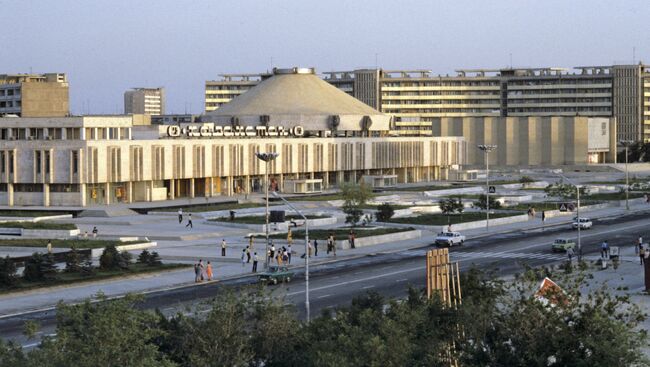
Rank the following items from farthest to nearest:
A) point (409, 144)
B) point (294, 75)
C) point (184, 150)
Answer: point (294, 75)
point (409, 144)
point (184, 150)

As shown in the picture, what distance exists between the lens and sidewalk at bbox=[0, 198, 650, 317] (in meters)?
57.6

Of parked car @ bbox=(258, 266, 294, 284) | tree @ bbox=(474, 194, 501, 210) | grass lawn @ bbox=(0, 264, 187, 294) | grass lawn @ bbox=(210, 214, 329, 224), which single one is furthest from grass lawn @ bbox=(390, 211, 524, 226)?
parked car @ bbox=(258, 266, 294, 284)

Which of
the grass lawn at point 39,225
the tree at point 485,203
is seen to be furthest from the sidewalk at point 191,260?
the grass lawn at point 39,225

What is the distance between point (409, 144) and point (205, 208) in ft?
219

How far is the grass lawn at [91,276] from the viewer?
5994cm

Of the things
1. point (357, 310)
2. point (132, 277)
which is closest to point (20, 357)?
point (357, 310)

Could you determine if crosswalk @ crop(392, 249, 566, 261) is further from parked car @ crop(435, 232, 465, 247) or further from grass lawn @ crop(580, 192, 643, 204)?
grass lawn @ crop(580, 192, 643, 204)

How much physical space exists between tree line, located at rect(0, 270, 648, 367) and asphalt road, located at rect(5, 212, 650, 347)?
13.3 feet

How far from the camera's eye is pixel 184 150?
428 ft

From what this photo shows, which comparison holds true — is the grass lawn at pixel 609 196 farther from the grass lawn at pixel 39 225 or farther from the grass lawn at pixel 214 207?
the grass lawn at pixel 39 225

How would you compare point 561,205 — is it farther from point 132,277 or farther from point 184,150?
point 132,277

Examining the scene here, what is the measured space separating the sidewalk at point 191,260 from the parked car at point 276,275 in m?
3.38

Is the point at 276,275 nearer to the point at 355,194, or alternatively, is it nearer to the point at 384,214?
the point at 384,214

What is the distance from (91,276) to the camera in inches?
2525
